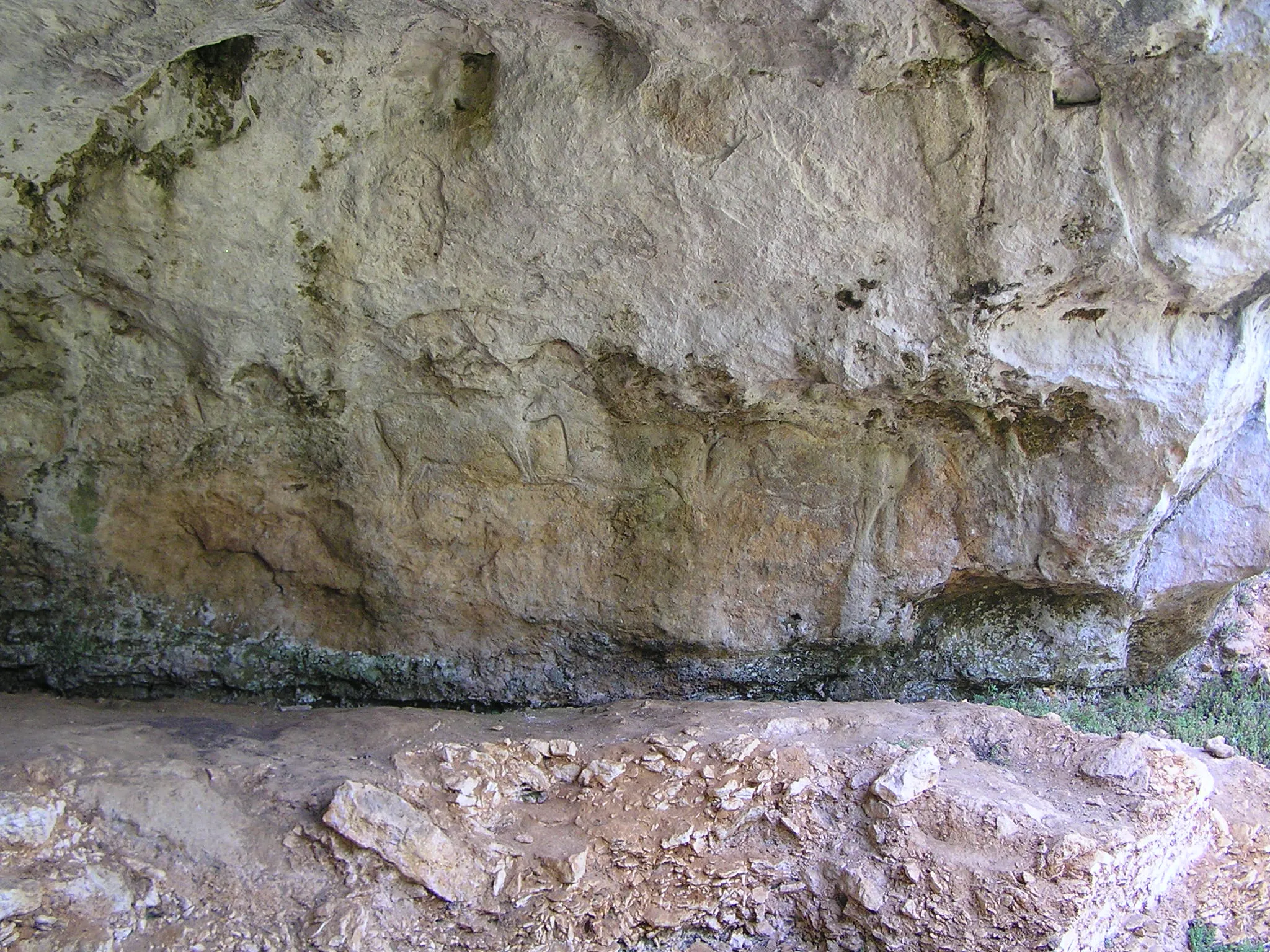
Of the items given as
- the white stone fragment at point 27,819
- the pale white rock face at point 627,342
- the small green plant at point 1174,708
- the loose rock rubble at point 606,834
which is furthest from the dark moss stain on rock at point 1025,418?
the white stone fragment at point 27,819

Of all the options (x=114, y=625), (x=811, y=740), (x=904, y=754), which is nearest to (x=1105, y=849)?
(x=904, y=754)

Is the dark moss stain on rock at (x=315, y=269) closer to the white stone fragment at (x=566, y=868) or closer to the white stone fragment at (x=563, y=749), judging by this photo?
the white stone fragment at (x=563, y=749)

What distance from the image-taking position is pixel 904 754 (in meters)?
3.74

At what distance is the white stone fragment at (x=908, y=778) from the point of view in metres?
3.56

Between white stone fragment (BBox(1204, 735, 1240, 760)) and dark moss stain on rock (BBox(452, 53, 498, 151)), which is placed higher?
dark moss stain on rock (BBox(452, 53, 498, 151))

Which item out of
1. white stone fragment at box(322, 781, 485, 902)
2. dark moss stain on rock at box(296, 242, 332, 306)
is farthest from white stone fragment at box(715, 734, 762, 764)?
dark moss stain on rock at box(296, 242, 332, 306)

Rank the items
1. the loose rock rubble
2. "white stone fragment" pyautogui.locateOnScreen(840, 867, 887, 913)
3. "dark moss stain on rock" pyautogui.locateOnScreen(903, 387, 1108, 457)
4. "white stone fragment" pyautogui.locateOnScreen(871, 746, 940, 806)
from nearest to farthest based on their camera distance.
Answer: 1. the loose rock rubble
2. "white stone fragment" pyautogui.locateOnScreen(840, 867, 887, 913)
3. "white stone fragment" pyautogui.locateOnScreen(871, 746, 940, 806)
4. "dark moss stain on rock" pyautogui.locateOnScreen(903, 387, 1108, 457)

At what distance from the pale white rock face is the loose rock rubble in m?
0.71

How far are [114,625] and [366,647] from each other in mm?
1092

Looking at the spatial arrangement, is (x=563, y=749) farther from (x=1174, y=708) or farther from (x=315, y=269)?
(x=1174, y=708)

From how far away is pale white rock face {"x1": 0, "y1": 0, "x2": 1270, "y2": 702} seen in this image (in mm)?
3250

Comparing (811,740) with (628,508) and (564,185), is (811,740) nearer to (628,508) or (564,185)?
(628,508)

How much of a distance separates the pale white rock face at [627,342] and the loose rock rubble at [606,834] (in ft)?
2.34

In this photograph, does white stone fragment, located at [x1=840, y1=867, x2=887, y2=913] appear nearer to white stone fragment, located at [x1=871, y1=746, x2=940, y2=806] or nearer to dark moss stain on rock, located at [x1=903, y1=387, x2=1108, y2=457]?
white stone fragment, located at [x1=871, y1=746, x2=940, y2=806]
